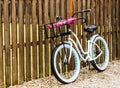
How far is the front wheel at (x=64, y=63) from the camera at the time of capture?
7.43 metres

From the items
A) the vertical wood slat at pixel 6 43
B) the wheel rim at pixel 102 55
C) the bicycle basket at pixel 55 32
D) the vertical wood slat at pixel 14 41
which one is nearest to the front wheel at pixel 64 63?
the bicycle basket at pixel 55 32

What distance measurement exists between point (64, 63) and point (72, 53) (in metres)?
0.25

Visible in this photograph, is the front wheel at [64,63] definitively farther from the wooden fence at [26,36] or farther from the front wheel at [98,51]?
the front wheel at [98,51]

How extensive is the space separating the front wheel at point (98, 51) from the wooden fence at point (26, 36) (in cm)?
37

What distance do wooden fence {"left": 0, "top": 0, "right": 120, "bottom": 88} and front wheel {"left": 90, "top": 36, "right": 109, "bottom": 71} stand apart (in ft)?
1.23

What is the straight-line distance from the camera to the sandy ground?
741cm

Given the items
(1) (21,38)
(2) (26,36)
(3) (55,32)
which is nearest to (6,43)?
(1) (21,38)

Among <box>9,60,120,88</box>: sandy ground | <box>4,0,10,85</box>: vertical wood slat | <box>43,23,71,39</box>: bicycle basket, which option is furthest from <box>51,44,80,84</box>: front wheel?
<box>4,0,10,85</box>: vertical wood slat

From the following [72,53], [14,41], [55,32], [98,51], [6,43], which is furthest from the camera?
[98,51]

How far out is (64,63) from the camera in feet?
26.1

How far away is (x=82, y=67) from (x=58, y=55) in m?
1.23

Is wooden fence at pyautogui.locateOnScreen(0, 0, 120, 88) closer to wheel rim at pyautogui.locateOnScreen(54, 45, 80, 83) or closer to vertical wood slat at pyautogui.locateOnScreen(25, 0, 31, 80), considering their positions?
vertical wood slat at pyautogui.locateOnScreen(25, 0, 31, 80)

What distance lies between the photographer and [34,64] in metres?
7.82

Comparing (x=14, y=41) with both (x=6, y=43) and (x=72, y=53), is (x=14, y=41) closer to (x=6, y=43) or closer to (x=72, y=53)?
(x=6, y=43)
